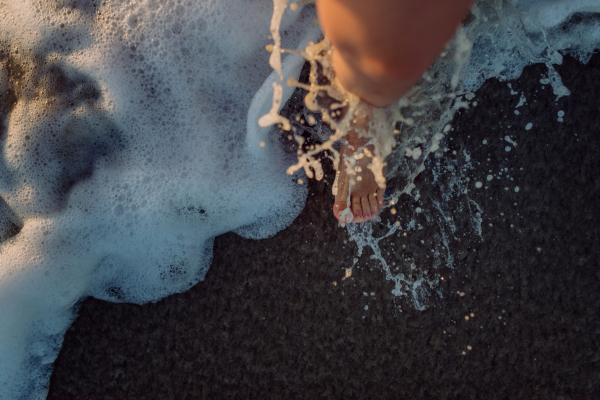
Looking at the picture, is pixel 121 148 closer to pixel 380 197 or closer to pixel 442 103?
pixel 380 197

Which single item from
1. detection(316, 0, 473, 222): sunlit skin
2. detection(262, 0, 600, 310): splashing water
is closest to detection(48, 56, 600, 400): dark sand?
detection(262, 0, 600, 310): splashing water

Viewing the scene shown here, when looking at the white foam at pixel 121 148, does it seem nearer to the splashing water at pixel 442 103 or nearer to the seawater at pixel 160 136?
the seawater at pixel 160 136

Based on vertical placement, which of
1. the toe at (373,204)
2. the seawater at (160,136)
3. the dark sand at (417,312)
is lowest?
the dark sand at (417,312)

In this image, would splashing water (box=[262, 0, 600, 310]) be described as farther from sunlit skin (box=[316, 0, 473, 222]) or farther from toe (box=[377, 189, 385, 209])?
sunlit skin (box=[316, 0, 473, 222])

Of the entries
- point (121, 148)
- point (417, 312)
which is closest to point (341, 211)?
point (417, 312)

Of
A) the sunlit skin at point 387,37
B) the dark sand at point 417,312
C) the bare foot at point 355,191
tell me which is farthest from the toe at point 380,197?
the sunlit skin at point 387,37
